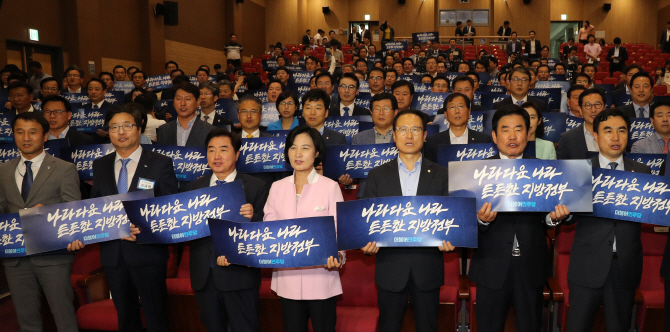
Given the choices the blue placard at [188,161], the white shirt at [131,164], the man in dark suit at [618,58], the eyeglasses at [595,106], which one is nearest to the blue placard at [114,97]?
the blue placard at [188,161]

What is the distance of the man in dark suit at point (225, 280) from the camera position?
124 inches

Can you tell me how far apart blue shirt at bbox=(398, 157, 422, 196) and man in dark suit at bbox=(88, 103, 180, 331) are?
153 cm

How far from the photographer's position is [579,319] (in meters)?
3.05

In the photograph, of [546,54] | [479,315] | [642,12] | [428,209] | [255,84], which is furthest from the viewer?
[642,12]

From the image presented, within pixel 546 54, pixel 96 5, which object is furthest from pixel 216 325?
pixel 546 54

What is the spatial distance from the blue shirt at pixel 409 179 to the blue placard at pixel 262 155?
1.53 meters

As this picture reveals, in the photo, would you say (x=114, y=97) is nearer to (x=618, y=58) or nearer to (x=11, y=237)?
(x=11, y=237)

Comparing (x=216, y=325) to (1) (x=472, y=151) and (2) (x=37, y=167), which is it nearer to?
(2) (x=37, y=167)

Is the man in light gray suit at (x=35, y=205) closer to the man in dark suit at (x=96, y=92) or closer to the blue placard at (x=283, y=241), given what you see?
the blue placard at (x=283, y=241)

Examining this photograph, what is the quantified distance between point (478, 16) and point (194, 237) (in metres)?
22.7

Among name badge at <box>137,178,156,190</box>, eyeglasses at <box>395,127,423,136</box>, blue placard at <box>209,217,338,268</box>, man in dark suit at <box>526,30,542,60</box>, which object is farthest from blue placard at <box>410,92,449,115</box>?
man in dark suit at <box>526,30,542,60</box>

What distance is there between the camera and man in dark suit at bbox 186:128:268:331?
3.14 meters

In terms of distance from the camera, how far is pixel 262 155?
454 centimetres

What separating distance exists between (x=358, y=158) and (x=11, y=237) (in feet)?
8.11
